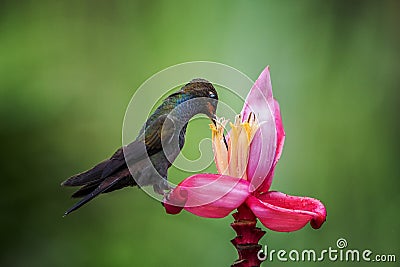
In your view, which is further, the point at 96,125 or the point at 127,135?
the point at 96,125

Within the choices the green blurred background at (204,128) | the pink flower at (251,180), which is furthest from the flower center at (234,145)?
the green blurred background at (204,128)

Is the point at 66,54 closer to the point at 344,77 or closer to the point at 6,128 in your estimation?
the point at 6,128

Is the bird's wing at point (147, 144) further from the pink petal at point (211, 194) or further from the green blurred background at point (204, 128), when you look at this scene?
the green blurred background at point (204, 128)

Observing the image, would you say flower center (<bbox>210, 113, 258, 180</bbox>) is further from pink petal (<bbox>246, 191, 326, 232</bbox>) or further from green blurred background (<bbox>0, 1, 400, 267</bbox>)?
green blurred background (<bbox>0, 1, 400, 267</bbox>)

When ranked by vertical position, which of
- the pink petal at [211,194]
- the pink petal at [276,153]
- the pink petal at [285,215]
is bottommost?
the pink petal at [285,215]

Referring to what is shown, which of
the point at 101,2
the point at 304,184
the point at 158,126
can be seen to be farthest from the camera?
the point at 101,2

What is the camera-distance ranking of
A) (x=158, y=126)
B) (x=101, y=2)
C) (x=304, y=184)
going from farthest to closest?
1. (x=101, y=2)
2. (x=304, y=184)
3. (x=158, y=126)

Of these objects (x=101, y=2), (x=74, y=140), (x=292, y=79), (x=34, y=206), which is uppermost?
(x=101, y=2)

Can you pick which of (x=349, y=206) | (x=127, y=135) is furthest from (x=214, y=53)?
(x=127, y=135)

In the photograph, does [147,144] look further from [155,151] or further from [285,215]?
[285,215]
